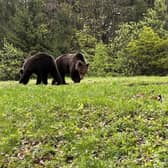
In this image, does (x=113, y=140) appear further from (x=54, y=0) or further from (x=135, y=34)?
(x=54, y=0)

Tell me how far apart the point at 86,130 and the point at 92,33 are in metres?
44.1

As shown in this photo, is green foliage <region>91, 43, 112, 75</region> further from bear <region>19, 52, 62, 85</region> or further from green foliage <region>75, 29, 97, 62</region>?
bear <region>19, 52, 62, 85</region>

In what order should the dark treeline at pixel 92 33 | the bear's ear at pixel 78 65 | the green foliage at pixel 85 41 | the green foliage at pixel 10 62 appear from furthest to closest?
the green foliage at pixel 85 41, the green foliage at pixel 10 62, the dark treeline at pixel 92 33, the bear's ear at pixel 78 65

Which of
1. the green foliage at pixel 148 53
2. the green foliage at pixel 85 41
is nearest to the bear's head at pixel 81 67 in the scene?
the green foliage at pixel 148 53

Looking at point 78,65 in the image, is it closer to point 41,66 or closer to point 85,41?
point 41,66

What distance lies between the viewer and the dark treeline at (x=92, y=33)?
40844 millimetres

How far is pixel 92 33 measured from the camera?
53969mm

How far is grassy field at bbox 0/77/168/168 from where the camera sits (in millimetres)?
8641

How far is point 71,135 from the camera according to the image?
33.3 ft

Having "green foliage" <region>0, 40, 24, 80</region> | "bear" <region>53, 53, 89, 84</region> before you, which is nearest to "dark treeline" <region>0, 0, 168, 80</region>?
"green foliage" <region>0, 40, 24, 80</region>

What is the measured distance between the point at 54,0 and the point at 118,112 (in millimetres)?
48903

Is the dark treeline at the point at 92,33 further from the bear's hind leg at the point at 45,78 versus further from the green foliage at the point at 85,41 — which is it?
the bear's hind leg at the point at 45,78

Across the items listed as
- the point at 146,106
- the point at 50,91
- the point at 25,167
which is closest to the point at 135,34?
the point at 50,91

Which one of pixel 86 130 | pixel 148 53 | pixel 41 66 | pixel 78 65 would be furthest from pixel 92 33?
pixel 86 130
